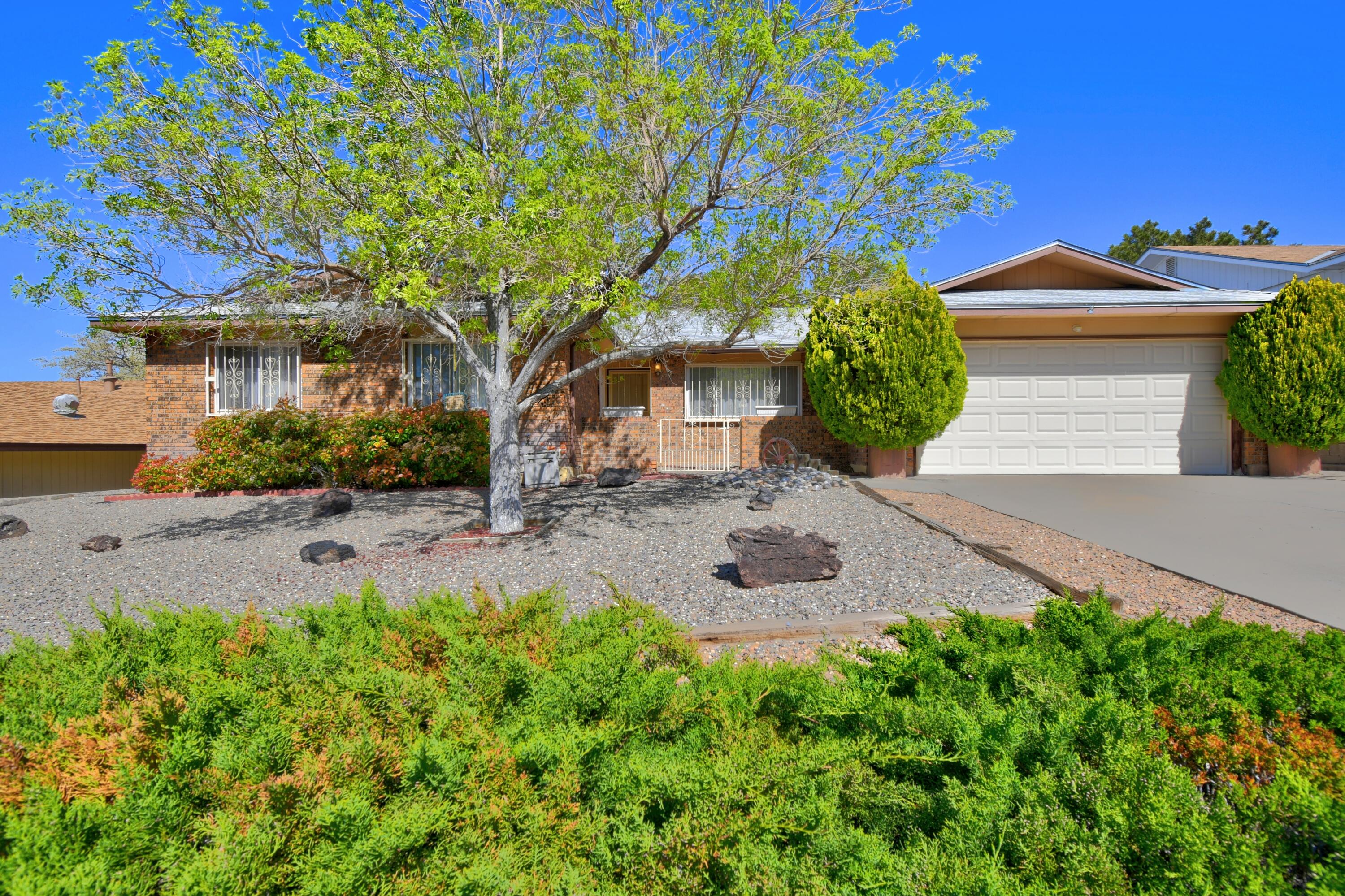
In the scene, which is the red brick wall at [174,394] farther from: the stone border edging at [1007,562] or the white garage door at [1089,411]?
the white garage door at [1089,411]

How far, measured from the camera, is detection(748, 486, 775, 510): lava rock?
26.4 feet

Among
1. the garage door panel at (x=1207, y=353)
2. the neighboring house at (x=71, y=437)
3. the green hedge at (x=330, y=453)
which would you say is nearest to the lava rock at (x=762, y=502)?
the green hedge at (x=330, y=453)

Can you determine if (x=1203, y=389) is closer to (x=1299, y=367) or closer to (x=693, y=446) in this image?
(x=1299, y=367)

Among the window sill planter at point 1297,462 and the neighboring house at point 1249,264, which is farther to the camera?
the neighboring house at point 1249,264

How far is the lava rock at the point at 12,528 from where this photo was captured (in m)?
7.51

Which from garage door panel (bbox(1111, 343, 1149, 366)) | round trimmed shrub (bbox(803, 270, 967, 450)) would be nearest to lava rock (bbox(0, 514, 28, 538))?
round trimmed shrub (bbox(803, 270, 967, 450))

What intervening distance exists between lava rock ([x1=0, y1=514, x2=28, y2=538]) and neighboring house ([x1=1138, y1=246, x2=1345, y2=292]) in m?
23.2

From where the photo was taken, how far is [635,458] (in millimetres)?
13688

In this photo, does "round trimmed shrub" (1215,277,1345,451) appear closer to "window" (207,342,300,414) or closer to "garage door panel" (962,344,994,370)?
"garage door panel" (962,344,994,370)

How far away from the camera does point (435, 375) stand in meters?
12.5

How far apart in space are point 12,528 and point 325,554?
4762 millimetres

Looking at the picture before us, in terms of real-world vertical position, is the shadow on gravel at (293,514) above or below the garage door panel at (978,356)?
below

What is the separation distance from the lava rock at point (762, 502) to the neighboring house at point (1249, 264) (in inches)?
587

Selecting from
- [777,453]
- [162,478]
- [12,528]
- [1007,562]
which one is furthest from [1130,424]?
[162,478]
